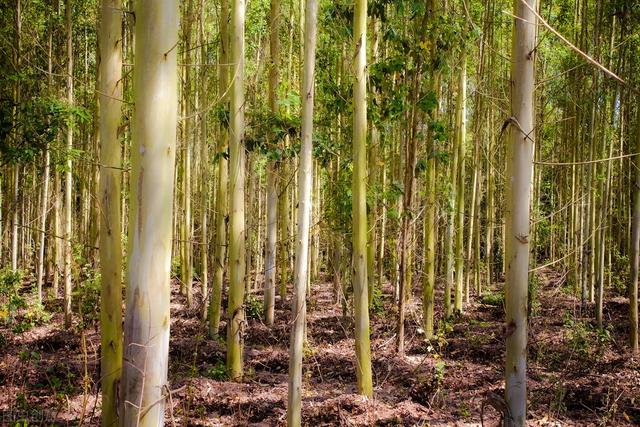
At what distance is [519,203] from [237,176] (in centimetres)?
417

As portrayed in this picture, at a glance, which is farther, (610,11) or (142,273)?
(610,11)

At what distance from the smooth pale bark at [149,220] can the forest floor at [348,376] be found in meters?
0.86

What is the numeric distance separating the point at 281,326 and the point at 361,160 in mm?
5960

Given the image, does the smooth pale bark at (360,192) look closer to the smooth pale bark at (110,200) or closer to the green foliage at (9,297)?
the smooth pale bark at (110,200)

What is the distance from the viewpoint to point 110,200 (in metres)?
4.31

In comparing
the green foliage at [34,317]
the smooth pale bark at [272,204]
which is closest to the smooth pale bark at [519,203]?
the smooth pale bark at [272,204]

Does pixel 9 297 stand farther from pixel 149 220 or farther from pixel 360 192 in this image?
pixel 149 220

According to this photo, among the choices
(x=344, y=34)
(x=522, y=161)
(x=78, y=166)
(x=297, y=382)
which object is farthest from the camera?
(x=78, y=166)

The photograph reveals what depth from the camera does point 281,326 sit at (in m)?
11.0

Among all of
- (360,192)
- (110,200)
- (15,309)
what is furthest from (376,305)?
(110,200)

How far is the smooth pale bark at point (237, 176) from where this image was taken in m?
6.73

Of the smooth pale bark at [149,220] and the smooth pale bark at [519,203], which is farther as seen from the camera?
the smooth pale bark at [519,203]

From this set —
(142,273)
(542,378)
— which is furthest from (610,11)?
(142,273)

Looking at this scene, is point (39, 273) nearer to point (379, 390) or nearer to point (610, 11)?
point (379, 390)
